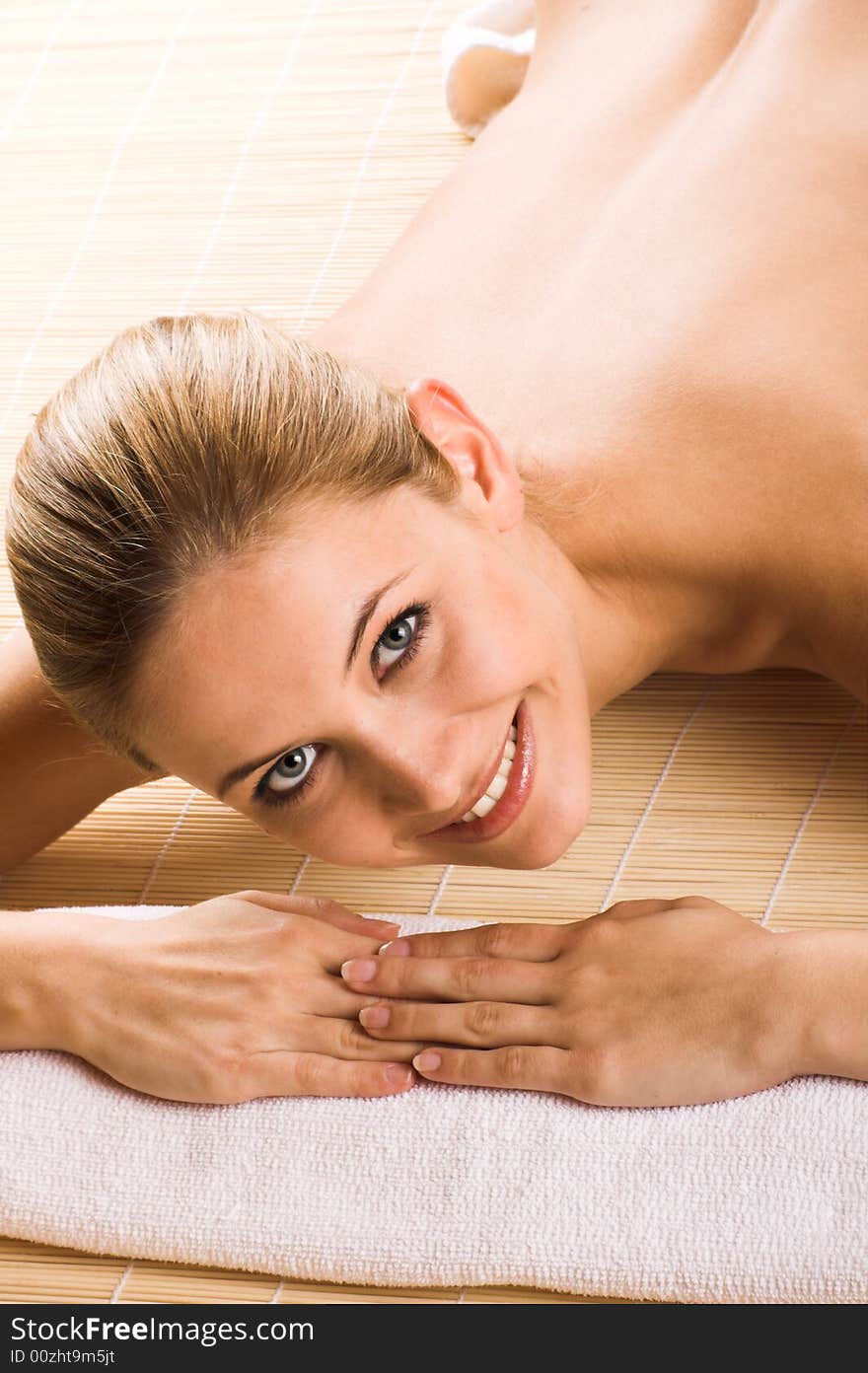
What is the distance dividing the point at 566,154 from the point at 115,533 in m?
0.78

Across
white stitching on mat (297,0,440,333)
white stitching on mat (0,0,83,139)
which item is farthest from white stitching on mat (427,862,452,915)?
white stitching on mat (0,0,83,139)

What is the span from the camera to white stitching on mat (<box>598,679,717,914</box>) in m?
1.39

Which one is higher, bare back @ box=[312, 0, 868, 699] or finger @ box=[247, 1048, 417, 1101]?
bare back @ box=[312, 0, 868, 699]

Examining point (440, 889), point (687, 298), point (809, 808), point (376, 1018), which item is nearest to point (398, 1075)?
point (376, 1018)

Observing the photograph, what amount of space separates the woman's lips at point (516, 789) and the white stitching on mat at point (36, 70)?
64.4 inches

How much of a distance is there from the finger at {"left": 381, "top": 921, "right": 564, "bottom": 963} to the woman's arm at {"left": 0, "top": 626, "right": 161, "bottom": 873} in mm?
324

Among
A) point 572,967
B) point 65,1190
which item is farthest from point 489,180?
point 65,1190

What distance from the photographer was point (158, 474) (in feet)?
3.55

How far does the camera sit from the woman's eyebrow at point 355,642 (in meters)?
1.09

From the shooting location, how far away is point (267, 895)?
1.34 metres

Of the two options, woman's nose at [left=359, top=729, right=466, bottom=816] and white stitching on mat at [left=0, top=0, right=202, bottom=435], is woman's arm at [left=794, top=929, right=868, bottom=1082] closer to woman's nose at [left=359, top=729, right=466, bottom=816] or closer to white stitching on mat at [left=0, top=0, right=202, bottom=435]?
woman's nose at [left=359, top=729, right=466, bottom=816]

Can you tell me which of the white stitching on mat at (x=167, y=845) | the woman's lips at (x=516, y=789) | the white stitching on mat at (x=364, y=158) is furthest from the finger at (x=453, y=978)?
the white stitching on mat at (x=364, y=158)

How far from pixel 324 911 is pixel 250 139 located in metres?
1.37

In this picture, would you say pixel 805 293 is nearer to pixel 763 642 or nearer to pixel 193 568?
pixel 763 642
